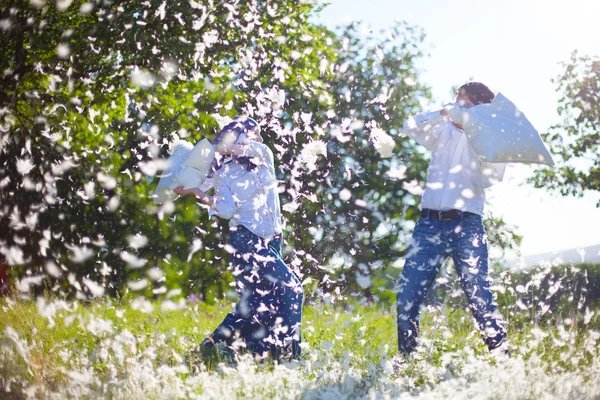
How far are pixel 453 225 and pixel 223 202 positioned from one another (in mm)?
1849

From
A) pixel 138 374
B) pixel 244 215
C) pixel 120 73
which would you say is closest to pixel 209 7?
pixel 120 73

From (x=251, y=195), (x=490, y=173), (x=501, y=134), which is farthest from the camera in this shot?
(x=251, y=195)

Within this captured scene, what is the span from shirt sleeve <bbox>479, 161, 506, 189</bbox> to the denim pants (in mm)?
1712

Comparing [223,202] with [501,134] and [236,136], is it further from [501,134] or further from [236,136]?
[501,134]

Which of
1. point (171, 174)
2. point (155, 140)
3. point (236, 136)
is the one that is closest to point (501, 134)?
point (236, 136)

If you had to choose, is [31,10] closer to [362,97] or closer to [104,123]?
[104,123]

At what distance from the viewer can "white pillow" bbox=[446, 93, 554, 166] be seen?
458 centimetres

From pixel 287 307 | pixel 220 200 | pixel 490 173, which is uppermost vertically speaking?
pixel 220 200

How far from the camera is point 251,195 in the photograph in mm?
5336

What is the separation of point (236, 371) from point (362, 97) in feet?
41.6

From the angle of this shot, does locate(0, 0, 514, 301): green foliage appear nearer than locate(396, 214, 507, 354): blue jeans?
No

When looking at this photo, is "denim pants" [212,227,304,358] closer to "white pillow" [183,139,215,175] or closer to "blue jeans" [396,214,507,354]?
"white pillow" [183,139,215,175]

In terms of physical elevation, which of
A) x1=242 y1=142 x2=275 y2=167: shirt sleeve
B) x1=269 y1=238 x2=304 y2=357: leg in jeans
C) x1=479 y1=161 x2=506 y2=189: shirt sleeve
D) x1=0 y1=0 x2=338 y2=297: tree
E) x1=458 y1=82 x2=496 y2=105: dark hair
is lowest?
x1=269 y1=238 x2=304 y2=357: leg in jeans

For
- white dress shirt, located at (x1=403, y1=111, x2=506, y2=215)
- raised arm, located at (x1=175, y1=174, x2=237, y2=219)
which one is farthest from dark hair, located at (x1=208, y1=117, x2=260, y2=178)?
white dress shirt, located at (x1=403, y1=111, x2=506, y2=215)
